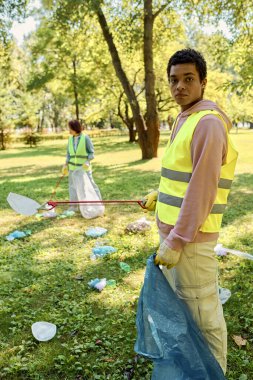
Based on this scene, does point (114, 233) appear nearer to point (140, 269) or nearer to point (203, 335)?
point (140, 269)

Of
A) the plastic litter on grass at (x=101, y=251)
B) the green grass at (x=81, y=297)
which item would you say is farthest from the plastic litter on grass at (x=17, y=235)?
the plastic litter on grass at (x=101, y=251)

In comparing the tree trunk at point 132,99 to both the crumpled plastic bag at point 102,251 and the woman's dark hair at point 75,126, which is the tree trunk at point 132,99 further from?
the crumpled plastic bag at point 102,251

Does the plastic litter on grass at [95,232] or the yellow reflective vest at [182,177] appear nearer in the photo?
the yellow reflective vest at [182,177]

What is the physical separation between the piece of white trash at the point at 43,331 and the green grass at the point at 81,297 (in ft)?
0.17

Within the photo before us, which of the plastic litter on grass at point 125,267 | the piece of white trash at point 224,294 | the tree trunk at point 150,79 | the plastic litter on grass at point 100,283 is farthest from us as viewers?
the tree trunk at point 150,79

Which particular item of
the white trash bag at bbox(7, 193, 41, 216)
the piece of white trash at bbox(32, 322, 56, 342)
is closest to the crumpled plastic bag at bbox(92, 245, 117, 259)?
the white trash bag at bbox(7, 193, 41, 216)

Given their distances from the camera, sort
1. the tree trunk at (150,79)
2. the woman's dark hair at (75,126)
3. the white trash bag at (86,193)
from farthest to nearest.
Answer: the tree trunk at (150,79), the white trash bag at (86,193), the woman's dark hair at (75,126)

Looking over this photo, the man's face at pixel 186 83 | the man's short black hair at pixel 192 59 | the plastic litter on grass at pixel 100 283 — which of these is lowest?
the plastic litter on grass at pixel 100 283

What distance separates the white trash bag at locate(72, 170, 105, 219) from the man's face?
497cm

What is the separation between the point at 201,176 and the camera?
182 centimetres

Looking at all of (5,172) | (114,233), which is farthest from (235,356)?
(5,172)

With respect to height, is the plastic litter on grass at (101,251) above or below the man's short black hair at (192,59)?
below

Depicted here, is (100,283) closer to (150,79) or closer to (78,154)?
(78,154)

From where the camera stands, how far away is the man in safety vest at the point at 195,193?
1823 mm
